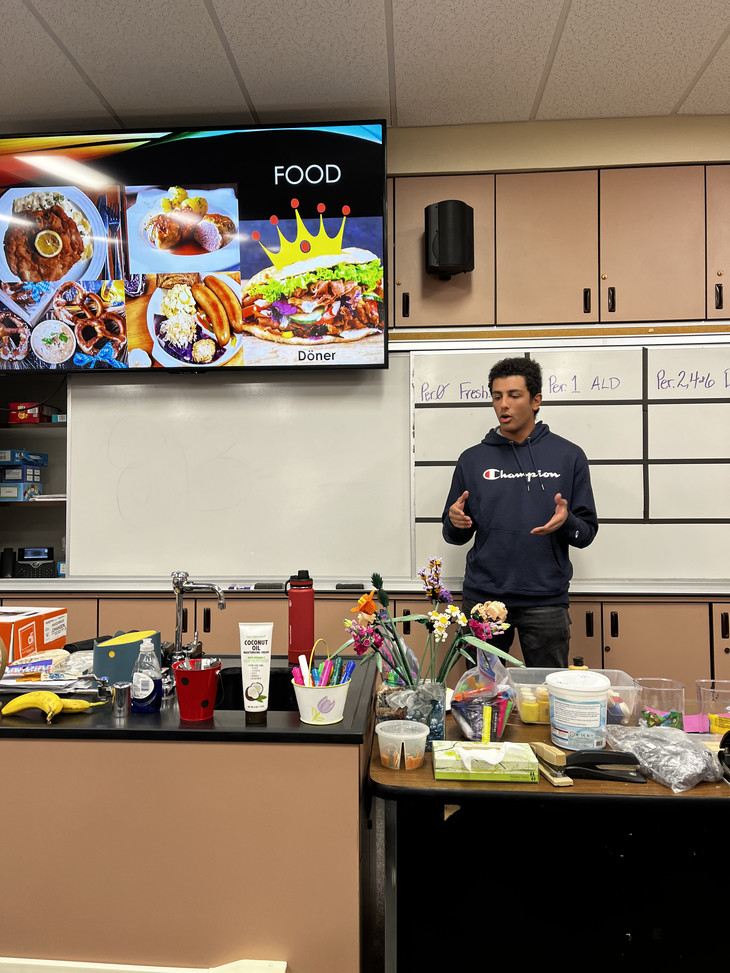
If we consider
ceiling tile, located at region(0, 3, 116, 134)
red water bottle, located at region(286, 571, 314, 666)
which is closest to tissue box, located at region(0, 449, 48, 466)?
ceiling tile, located at region(0, 3, 116, 134)

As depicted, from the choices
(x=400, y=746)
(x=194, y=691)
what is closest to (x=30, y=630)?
(x=194, y=691)

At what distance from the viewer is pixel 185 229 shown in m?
3.15

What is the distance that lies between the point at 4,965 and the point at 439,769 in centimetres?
97

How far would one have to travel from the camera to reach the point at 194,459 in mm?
3322

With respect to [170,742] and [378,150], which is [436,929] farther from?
[378,150]

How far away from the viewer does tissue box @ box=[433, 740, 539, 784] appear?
1.28 m

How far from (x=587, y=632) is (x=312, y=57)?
2845 mm

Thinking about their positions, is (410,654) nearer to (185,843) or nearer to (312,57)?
(185,843)

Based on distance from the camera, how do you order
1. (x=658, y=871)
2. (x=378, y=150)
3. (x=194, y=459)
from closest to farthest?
(x=658, y=871)
(x=378, y=150)
(x=194, y=459)

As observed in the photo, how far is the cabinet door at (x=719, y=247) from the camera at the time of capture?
124 inches

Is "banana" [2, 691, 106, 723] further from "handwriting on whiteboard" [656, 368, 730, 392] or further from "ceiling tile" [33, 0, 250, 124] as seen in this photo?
"handwriting on whiteboard" [656, 368, 730, 392]

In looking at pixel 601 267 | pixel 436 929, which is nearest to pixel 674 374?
pixel 601 267

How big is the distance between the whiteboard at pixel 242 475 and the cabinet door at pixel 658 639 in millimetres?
1055

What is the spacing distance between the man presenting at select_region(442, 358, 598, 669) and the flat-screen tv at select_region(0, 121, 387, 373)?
774 millimetres
